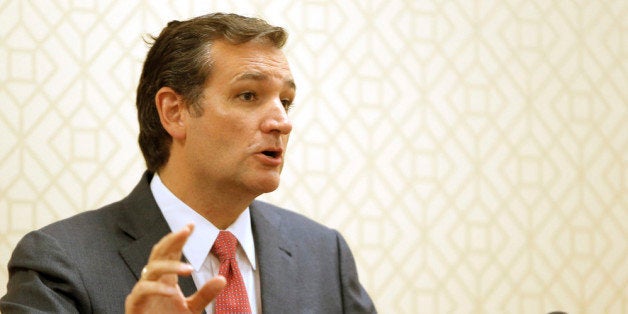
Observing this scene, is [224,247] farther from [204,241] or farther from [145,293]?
[145,293]

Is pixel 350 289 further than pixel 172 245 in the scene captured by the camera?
Yes

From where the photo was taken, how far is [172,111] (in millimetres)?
1926

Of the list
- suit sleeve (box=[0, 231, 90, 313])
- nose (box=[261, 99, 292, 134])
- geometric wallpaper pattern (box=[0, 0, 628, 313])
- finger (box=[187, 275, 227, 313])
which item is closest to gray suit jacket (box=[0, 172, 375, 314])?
suit sleeve (box=[0, 231, 90, 313])

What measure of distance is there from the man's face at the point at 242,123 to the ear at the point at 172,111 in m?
0.03

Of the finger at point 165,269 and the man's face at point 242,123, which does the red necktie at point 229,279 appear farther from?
the finger at point 165,269

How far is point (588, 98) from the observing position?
9.90ft

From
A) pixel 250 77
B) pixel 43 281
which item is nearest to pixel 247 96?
pixel 250 77

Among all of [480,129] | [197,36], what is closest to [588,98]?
[480,129]

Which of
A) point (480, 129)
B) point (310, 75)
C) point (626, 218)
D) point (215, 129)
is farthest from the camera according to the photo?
point (626, 218)

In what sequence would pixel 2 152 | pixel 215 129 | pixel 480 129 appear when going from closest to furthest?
pixel 215 129, pixel 2 152, pixel 480 129

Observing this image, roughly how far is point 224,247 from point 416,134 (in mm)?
1113

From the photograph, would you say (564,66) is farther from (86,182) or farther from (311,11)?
(86,182)

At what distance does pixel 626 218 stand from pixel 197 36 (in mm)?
1783

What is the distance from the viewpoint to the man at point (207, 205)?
1.74 meters
